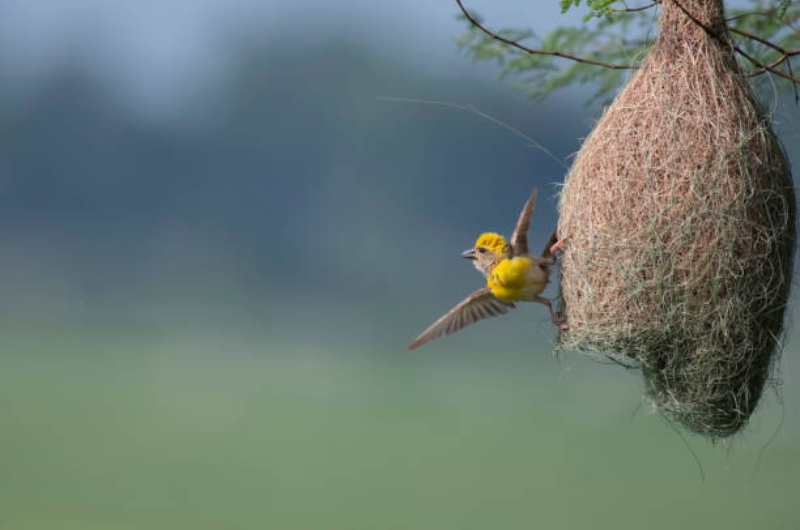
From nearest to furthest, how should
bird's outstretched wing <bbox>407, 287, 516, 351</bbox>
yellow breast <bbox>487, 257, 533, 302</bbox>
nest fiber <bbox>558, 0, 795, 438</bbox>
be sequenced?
nest fiber <bbox>558, 0, 795, 438</bbox> → yellow breast <bbox>487, 257, 533, 302</bbox> → bird's outstretched wing <bbox>407, 287, 516, 351</bbox>

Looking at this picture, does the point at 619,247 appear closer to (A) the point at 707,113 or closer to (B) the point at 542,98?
(A) the point at 707,113

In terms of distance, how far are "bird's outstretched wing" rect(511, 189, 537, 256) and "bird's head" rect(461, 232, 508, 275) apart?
4cm

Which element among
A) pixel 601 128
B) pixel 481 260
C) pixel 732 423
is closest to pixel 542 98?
pixel 601 128

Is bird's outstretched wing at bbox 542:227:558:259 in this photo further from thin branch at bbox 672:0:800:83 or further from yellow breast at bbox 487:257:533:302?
thin branch at bbox 672:0:800:83

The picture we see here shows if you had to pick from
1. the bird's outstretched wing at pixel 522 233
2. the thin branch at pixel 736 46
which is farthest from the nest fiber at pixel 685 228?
the bird's outstretched wing at pixel 522 233

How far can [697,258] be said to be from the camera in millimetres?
2777

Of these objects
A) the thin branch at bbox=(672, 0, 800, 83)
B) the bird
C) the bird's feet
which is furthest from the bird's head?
the thin branch at bbox=(672, 0, 800, 83)

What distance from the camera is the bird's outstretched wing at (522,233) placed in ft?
9.60

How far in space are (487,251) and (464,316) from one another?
0.37m

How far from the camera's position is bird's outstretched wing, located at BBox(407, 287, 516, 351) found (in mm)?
3227

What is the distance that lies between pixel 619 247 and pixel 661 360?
47cm

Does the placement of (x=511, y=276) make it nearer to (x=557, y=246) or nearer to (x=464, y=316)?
(x=557, y=246)

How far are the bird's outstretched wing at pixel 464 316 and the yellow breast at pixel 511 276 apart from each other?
231 mm

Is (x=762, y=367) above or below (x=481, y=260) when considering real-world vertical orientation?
below
